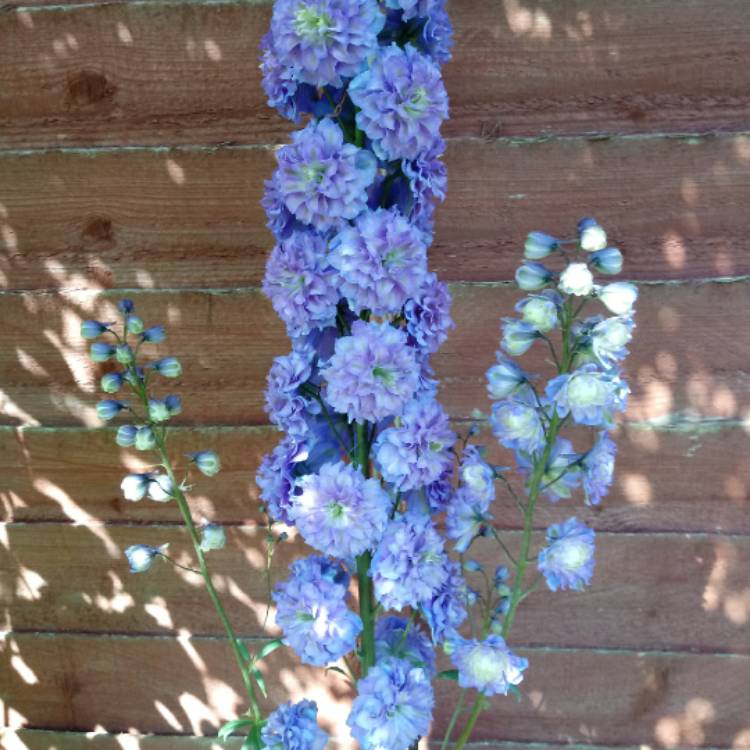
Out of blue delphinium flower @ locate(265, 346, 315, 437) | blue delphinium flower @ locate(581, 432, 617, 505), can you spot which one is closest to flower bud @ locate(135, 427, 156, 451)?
blue delphinium flower @ locate(265, 346, 315, 437)

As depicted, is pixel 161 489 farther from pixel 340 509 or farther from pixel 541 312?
pixel 541 312

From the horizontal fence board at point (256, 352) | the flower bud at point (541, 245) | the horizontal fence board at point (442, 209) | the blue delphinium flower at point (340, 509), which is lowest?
the blue delphinium flower at point (340, 509)

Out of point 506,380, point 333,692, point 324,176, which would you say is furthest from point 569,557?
point 333,692

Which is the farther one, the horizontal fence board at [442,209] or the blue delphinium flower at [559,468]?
the horizontal fence board at [442,209]

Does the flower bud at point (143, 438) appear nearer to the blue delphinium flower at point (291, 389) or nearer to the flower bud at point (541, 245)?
the blue delphinium flower at point (291, 389)

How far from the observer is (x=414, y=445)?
97 cm

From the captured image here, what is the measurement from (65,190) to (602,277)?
3.56 ft

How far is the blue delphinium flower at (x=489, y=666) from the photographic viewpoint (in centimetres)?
100

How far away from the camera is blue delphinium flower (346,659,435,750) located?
0.98 meters

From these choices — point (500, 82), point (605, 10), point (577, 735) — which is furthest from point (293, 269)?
point (577, 735)

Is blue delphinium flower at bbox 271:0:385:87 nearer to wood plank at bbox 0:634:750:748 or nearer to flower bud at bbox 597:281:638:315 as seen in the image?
flower bud at bbox 597:281:638:315

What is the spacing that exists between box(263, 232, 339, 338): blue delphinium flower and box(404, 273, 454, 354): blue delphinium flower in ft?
0.30

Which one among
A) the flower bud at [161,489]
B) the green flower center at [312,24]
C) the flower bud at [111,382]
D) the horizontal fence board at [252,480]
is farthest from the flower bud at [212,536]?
the green flower center at [312,24]

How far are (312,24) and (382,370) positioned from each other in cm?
39
